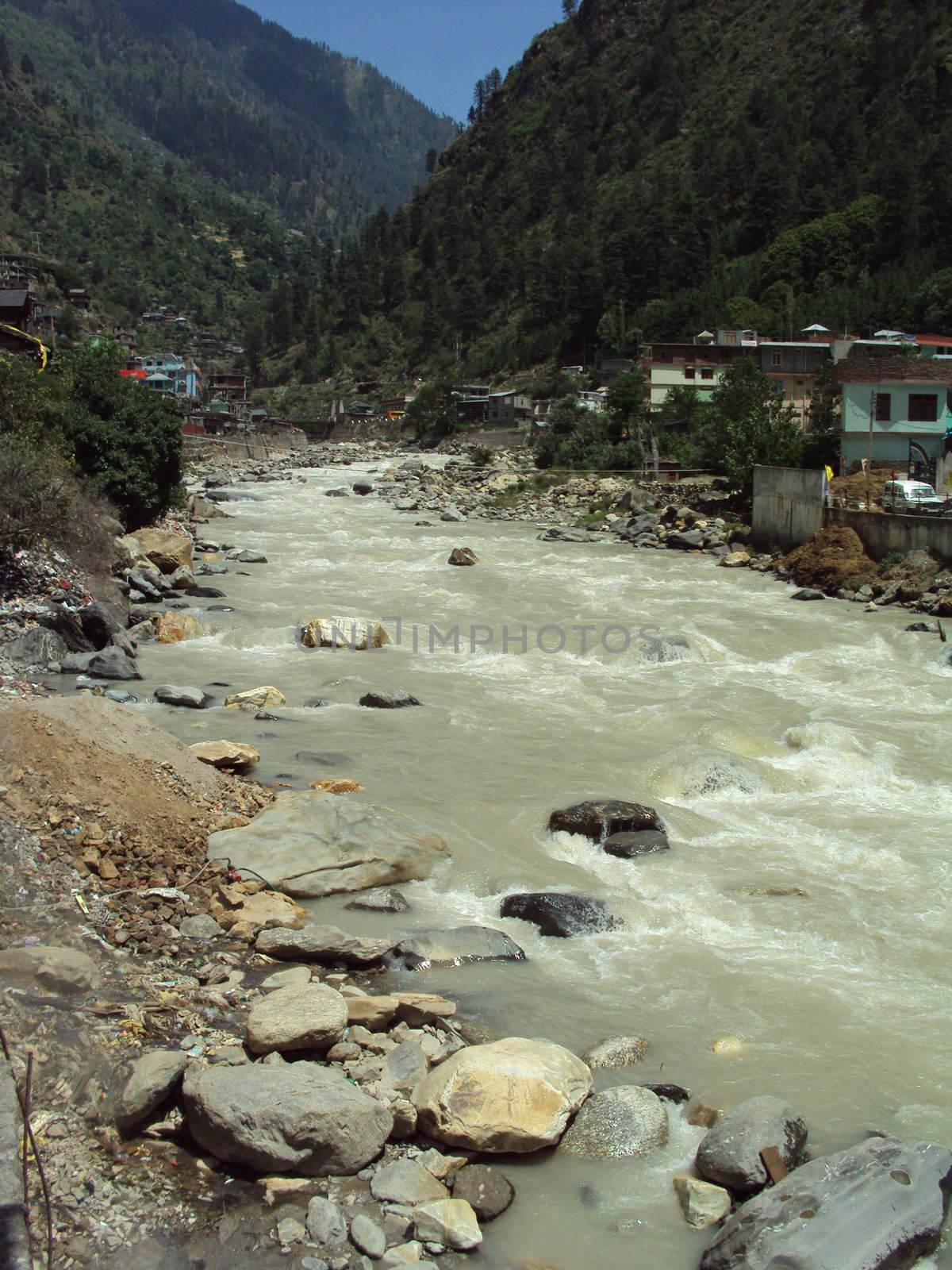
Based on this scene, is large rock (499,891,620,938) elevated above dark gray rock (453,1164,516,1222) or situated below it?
above

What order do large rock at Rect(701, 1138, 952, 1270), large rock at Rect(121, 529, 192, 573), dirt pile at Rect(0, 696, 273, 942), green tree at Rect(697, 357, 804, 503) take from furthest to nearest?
1. green tree at Rect(697, 357, 804, 503)
2. large rock at Rect(121, 529, 192, 573)
3. dirt pile at Rect(0, 696, 273, 942)
4. large rock at Rect(701, 1138, 952, 1270)

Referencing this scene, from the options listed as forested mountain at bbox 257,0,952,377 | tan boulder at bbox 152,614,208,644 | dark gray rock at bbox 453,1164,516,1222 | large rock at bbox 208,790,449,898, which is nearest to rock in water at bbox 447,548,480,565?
tan boulder at bbox 152,614,208,644

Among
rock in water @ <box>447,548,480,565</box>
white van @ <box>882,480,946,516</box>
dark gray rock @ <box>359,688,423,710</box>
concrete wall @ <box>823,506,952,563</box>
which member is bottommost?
dark gray rock @ <box>359,688,423,710</box>

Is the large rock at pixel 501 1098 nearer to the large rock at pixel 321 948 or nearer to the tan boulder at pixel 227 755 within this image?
the large rock at pixel 321 948

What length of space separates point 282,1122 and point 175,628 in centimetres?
1491

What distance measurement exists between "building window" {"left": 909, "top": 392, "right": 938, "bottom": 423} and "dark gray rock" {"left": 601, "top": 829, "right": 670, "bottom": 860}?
87.1ft

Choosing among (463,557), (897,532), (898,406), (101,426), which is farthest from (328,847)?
(898,406)

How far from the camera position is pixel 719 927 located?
8.88 meters

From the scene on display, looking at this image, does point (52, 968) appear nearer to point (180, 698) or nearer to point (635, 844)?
point (635, 844)

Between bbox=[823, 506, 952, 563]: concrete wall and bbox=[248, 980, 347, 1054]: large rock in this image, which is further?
bbox=[823, 506, 952, 563]: concrete wall

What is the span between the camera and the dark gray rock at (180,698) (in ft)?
46.8

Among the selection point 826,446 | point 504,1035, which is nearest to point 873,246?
point 826,446

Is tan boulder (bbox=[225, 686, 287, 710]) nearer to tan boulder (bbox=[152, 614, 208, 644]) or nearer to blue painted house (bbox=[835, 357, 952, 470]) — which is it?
tan boulder (bbox=[152, 614, 208, 644])

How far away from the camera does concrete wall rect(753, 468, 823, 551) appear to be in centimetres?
2814
